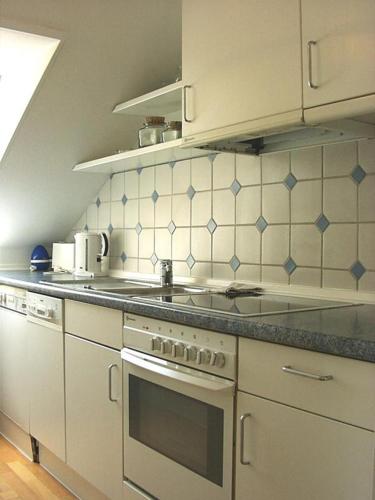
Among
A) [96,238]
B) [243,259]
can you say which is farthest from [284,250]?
[96,238]

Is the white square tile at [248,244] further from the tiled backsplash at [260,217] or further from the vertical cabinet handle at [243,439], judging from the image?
the vertical cabinet handle at [243,439]

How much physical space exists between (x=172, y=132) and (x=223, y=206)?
40cm

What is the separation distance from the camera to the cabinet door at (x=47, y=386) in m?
2.58

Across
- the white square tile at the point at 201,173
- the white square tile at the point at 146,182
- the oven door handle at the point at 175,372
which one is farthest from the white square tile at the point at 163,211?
the oven door handle at the point at 175,372

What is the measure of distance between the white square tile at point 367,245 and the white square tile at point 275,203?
0.35m

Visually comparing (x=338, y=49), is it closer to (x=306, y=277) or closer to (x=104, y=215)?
(x=306, y=277)

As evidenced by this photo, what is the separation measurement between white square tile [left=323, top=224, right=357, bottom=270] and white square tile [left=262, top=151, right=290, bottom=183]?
12.7 inches

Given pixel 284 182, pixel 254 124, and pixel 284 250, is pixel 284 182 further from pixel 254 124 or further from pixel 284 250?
pixel 254 124

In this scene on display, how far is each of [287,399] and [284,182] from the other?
1057mm

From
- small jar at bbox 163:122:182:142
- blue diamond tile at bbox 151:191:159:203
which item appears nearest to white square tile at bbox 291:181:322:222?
small jar at bbox 163:122:182:142

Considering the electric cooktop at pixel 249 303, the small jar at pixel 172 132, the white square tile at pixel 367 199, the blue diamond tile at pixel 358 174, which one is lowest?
the electric cooktop at pixel 249 303

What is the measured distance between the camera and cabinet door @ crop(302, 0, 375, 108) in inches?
58.6

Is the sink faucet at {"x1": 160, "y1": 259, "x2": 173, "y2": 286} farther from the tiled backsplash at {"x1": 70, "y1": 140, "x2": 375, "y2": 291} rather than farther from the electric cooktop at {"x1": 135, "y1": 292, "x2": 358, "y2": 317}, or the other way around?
the electric cooktop at {"x1": 135, "y1": 292, "x2": 358, "y2": 317}

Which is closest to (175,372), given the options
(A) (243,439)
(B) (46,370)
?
(A) (243,439)
